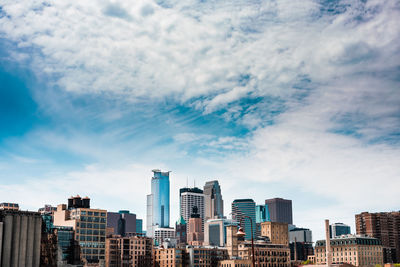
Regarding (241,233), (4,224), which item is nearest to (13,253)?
(4,224)

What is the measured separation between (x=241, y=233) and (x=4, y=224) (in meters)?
142

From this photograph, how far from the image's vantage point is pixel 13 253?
654 feet

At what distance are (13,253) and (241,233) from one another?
14203cm

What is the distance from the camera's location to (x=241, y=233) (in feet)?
273

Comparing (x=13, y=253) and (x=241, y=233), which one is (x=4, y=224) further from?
(x=241, y=233)

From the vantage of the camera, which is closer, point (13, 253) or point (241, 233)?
point (241, 233)

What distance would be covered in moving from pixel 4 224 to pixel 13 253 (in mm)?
11404

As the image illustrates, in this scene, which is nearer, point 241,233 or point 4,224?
point 241,233

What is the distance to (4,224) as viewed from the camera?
199375 millimetres
